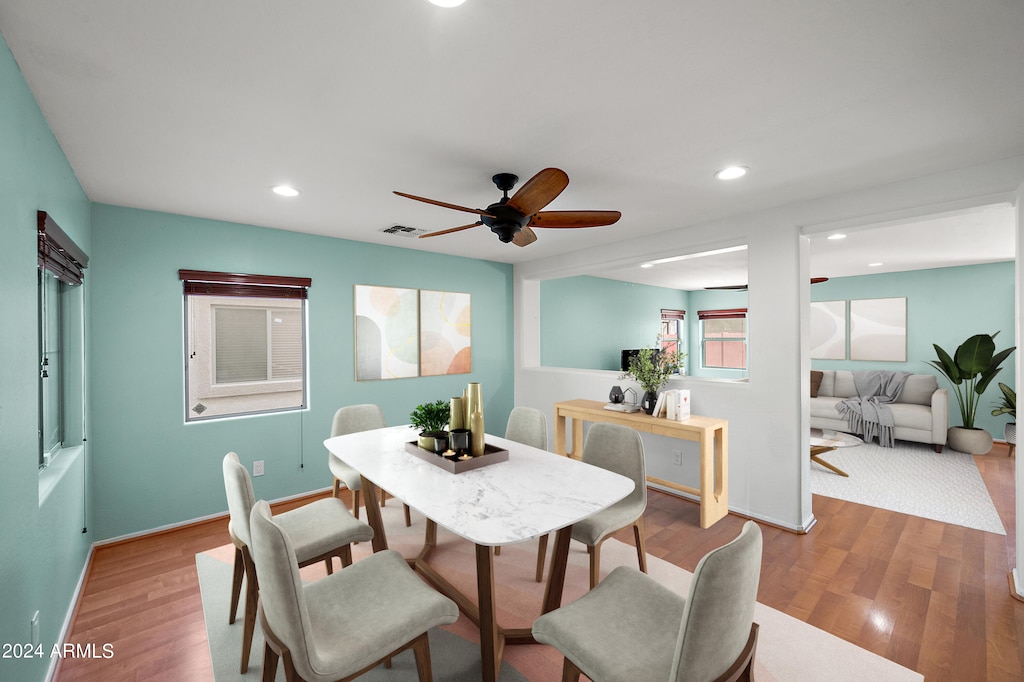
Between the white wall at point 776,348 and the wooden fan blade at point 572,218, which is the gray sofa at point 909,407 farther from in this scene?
the wooden fan blade at point 572,218

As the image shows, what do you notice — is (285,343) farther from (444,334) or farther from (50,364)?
(50,364)

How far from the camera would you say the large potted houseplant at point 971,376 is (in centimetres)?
495

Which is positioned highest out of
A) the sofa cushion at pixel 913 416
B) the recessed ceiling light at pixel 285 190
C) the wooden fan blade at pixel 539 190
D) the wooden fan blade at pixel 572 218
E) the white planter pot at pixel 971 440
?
the recessed ceiling light at pixel 285 190

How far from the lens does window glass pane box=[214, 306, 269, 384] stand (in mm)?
4051

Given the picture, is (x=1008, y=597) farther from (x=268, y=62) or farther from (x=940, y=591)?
(x=268, y=62)

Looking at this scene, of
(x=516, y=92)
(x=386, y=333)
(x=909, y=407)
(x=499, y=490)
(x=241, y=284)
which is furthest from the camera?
(x=909, y=407)

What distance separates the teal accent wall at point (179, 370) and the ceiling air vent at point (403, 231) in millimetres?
512

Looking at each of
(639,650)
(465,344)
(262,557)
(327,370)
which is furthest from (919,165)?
(327,370)

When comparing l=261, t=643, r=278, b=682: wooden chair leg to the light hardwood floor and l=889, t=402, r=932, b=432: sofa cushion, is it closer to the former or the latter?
the light hardwood floor

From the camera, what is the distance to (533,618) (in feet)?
7.18

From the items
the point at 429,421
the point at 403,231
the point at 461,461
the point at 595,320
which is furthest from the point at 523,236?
the point at 595,320

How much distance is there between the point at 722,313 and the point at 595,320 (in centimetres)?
347

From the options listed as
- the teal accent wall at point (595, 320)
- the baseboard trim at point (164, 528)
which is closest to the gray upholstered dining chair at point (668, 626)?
the baseboard trim at point (164, 528)

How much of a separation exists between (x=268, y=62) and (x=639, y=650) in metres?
2.21
